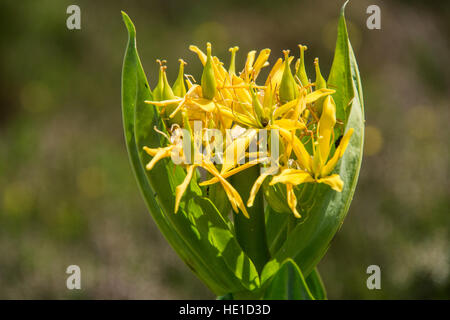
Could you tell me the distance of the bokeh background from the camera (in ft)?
7.49

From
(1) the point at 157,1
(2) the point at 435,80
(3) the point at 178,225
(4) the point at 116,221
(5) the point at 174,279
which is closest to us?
(3) the point at 178,225

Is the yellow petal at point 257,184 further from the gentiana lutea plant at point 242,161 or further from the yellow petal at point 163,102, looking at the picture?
the yellow petal at point 163,102

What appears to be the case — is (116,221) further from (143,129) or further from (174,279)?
(143,129)

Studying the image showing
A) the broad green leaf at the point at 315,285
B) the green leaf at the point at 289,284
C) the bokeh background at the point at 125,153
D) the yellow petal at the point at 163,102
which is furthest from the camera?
the bokeh background at the point at 125,153

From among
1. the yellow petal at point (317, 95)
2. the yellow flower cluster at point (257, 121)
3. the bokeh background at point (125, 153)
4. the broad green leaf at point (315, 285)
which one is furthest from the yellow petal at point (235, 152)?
the bokeh background at point (125, 153)

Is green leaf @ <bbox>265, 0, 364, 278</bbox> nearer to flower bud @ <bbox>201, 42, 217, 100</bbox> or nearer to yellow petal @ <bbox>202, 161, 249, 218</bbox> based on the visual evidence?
yellow petal @ <bbox>202, 161, 249, 218</bbox>

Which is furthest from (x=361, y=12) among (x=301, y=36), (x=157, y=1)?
(x=157, y=1)

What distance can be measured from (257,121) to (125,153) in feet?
10.6

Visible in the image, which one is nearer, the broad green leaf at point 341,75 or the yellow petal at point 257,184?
the yellow petal at point 257,184

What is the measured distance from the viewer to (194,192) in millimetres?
745

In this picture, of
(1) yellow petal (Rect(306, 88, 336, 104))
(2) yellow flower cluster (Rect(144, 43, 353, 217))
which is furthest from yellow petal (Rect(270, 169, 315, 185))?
(1) yellow petal (Rect(306, 88, 336, 104))

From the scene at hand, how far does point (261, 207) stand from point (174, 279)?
1770 mm

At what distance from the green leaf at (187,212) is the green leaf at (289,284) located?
11 cm

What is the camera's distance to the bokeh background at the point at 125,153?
2283mm
